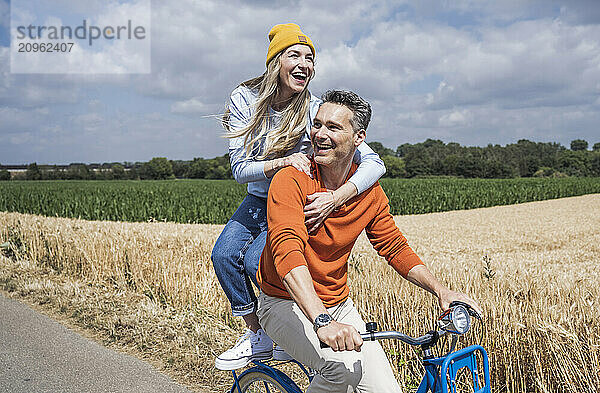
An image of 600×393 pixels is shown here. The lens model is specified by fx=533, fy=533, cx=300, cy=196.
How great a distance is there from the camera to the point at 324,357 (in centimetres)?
238

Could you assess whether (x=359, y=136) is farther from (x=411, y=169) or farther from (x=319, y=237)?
(x=411, y=169)

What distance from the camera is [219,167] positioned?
86.1 metres

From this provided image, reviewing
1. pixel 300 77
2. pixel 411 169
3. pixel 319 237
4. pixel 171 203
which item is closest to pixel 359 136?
pixel 319 237

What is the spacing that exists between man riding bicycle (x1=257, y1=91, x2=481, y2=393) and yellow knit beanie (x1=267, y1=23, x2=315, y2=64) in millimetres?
766

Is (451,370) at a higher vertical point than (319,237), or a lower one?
lower

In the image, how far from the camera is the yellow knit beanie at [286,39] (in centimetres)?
322

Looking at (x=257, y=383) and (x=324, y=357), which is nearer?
(x=324, y=357)

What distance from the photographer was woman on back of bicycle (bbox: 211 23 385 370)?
317cm

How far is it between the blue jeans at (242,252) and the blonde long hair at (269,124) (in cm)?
40

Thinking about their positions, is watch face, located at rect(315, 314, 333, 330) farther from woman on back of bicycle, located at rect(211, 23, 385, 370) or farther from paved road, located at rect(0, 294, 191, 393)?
paved road, located at rect(0, 294, 191, 393)

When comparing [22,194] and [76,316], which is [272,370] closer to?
[76,316]

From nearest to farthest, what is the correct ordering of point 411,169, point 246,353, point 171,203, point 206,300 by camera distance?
point 246,353 → point 206,300 → point 171,203 → point 411,169

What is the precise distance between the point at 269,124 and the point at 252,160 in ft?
0.84

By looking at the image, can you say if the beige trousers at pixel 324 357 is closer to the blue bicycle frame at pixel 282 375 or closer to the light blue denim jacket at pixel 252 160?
the blue bicycle frame at pixel 282 375
